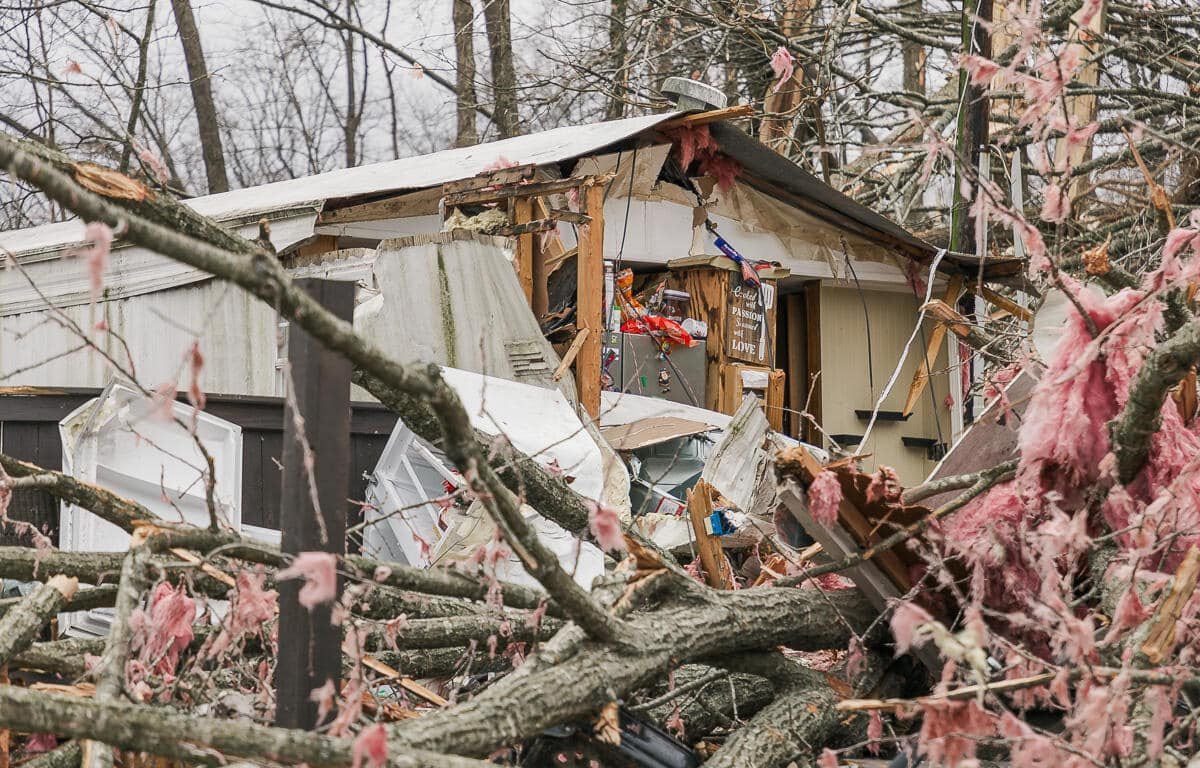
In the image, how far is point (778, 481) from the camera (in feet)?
11.8

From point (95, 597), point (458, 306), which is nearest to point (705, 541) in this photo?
point (95, 597)

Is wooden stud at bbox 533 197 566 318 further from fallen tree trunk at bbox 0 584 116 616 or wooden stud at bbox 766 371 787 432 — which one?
fallen tree trunk at bbox 0 584 116 616

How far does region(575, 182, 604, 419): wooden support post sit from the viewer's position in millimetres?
7473

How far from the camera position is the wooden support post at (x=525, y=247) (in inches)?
300

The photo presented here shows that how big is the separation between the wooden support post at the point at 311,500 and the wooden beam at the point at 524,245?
16.1 feet

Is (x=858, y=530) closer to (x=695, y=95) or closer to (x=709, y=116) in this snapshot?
(x=709, y=116)

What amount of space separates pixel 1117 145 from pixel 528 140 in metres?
6.18

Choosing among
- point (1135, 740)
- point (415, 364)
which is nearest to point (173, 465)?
point (415, 364)

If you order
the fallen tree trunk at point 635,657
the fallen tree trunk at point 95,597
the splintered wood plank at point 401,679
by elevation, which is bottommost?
the splintered wood plank at point 401,679

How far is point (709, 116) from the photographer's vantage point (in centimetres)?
808

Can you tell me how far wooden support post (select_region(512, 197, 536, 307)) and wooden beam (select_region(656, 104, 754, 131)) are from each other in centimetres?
118

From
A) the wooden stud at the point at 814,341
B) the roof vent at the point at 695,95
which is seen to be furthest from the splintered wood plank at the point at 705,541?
the wooden stud at the point at 814,341

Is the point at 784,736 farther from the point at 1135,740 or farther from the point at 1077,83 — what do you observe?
the point at 1077,83

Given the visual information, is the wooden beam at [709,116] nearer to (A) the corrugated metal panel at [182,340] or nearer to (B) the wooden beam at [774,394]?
(B) the wooden beam at [774,394]
